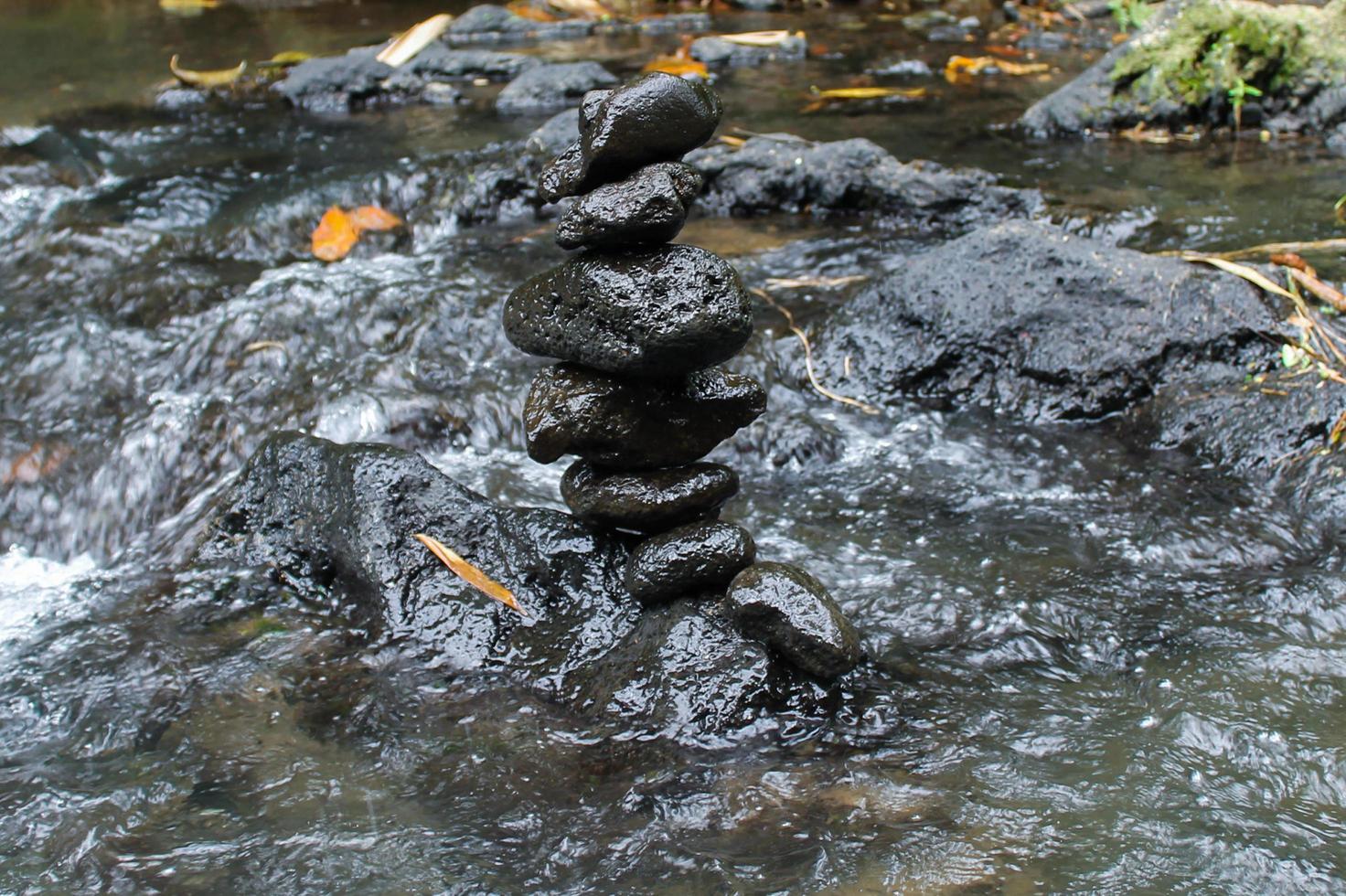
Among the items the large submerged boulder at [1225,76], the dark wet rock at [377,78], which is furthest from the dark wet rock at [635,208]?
the dark wet rock at [377,78]

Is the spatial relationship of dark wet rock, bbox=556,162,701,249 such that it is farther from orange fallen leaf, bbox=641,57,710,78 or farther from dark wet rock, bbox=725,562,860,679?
orange fallen leaf, bbox=641,57,710,78

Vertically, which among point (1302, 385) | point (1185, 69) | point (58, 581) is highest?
point (1185, 69)

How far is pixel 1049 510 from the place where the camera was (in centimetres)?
498

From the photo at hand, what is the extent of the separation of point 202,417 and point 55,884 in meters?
3.31

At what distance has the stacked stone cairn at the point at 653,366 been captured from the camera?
3.54 meters

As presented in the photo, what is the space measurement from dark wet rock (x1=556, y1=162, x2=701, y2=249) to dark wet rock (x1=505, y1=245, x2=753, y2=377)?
0.09 metres

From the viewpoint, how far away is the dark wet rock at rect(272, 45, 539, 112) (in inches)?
453

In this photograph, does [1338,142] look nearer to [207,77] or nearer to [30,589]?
[30,589]

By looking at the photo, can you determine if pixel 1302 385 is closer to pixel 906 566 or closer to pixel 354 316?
pixel 906 566

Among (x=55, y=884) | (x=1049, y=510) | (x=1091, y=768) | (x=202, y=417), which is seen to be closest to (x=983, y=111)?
(x=1049, y=510)

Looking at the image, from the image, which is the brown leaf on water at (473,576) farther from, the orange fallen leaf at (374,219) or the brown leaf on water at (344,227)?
the orange fallen leaf at (374,219)

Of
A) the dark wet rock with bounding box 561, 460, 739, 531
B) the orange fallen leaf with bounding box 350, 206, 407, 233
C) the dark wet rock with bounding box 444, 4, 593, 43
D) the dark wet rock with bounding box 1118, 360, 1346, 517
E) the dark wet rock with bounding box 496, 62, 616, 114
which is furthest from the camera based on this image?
the dark wet rock with bounding box 444, 4, 593, 43

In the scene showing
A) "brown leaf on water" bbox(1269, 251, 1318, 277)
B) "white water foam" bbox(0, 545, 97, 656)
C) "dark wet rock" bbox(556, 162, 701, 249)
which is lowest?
"white water foam" bbox(0, 545, 97, 656)

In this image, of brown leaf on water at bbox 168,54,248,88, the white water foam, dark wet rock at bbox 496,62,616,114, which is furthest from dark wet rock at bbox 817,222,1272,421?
brown leaf on water at bbox 168,54,248,88
